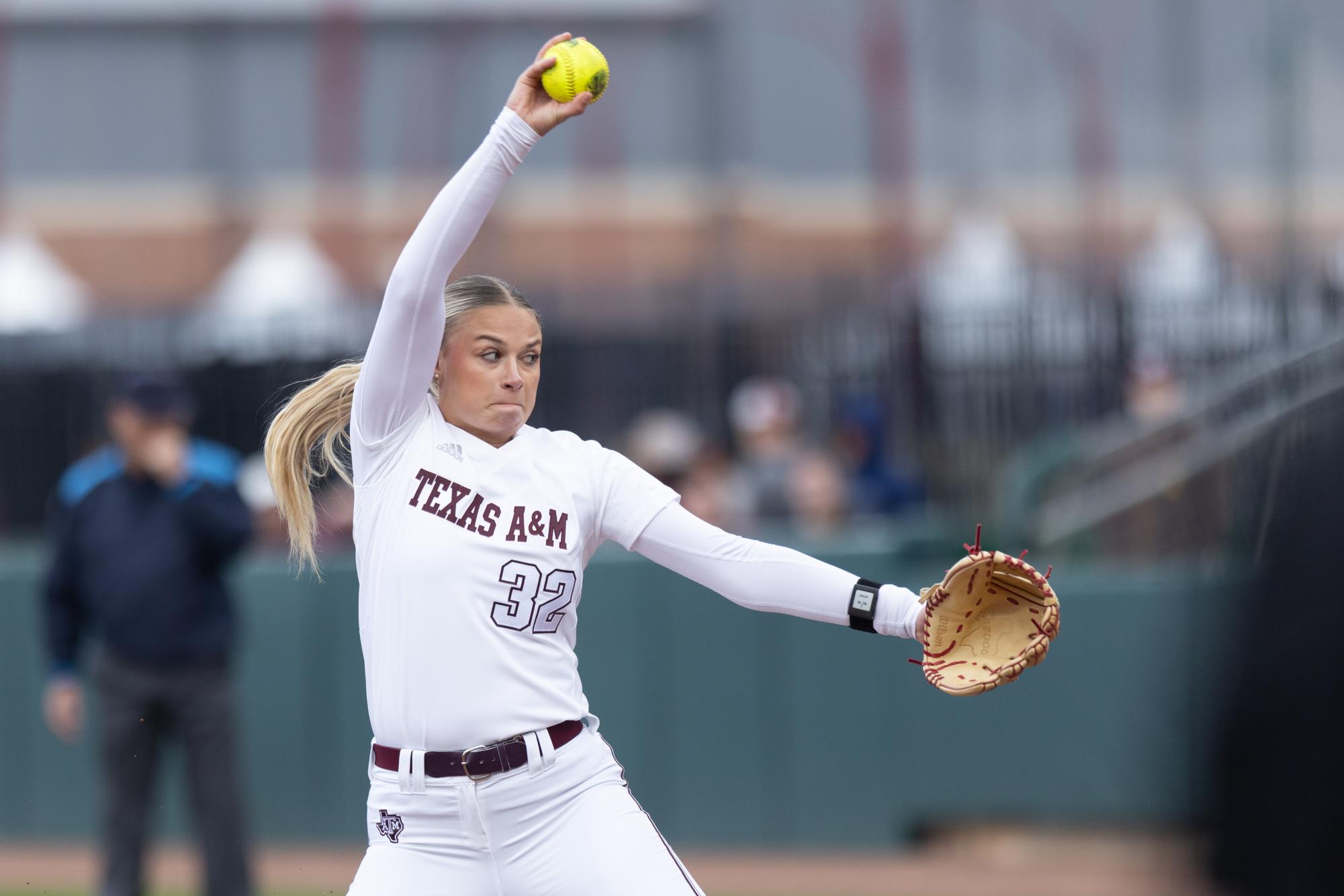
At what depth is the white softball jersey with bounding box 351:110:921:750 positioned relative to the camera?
339 cm

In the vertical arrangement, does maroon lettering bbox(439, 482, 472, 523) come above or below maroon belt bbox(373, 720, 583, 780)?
above

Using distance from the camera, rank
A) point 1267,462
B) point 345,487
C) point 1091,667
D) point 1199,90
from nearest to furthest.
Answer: point 1267,462, point 1091,667, point 345,487, point 1199,90

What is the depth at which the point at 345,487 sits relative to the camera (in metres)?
8.94

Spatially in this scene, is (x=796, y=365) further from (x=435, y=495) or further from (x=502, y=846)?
(x=502, y=846)

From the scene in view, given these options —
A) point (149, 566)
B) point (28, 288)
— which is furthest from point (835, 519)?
point (28, 288)

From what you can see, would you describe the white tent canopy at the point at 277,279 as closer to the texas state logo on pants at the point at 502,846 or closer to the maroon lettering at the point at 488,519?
the maroon lettering at the point at 488,519

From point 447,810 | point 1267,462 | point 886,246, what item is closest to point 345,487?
point 447,810

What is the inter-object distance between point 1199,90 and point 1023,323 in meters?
19.3

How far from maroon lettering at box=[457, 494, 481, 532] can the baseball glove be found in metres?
0.92

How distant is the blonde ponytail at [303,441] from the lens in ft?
12.1

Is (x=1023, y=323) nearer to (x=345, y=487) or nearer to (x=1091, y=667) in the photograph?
(x=1091, y=667)

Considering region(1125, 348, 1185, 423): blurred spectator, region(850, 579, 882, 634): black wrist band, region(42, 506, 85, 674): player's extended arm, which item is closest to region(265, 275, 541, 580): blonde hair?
region(850, 579, 882, 634): black wrist band

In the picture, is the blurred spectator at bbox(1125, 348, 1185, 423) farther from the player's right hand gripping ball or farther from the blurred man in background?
the player's right hand gripping ball

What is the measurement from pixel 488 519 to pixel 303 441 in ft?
1.77
